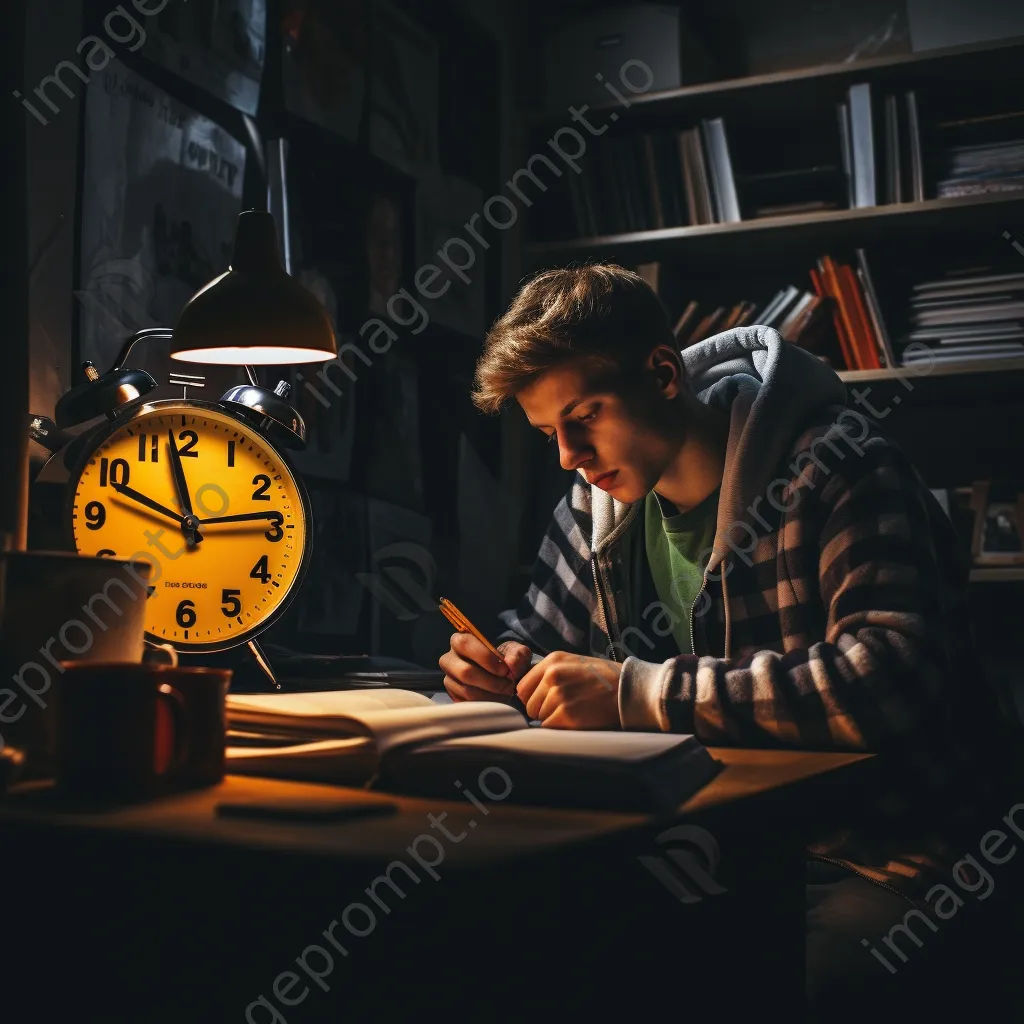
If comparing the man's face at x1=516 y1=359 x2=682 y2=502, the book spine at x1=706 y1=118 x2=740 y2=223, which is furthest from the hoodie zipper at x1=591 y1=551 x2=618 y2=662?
the book spine at x1=706 y1=118 x2=740 y2=223

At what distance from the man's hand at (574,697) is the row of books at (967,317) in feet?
5.27

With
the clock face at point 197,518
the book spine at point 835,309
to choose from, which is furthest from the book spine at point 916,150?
the clock face at point 197,518

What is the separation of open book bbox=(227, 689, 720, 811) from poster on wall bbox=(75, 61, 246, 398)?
0.76m

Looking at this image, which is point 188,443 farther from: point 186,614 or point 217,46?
point 217,46

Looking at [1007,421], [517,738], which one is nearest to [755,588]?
[517,738]

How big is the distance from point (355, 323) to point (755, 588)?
102 cm

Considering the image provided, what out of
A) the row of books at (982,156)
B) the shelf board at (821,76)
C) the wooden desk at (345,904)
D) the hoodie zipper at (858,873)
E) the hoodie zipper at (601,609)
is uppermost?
the shelf board at (821,76)

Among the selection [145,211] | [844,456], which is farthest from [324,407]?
[844,456]

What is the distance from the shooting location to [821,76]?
8.27 feet

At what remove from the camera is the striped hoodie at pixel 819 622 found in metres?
1.12

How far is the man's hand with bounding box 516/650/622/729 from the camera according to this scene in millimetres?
1114

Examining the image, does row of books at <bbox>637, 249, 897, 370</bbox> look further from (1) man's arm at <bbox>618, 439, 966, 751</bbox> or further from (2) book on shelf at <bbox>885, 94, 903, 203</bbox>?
(1) man's arm at <bbox>618, 439, 966, 751</bbox>

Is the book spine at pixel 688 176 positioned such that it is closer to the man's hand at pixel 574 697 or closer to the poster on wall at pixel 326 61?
the poster on wall at pixel 326 61

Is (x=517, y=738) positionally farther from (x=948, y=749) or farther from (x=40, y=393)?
(x=40, y=393)
